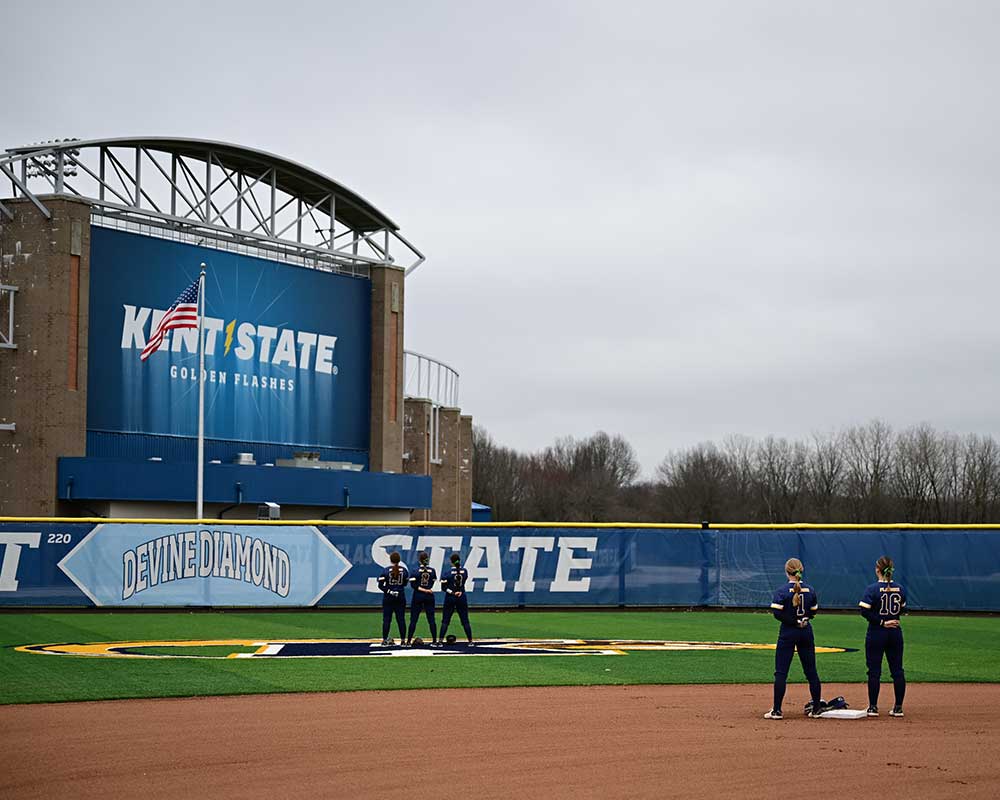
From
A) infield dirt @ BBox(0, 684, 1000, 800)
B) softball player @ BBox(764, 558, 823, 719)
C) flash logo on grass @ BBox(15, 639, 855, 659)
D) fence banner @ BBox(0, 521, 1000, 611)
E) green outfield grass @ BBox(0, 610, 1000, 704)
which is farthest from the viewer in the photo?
fence banner @ BBox(0, 521, 1000, 611)

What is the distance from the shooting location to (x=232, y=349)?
50344mm

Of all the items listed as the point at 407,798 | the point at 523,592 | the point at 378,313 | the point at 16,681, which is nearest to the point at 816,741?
the point at 407,798

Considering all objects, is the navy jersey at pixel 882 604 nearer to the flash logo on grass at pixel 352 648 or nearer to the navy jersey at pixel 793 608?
Answer: the navy jersey at pixel 793 608

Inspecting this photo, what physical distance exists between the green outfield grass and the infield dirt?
131 cm

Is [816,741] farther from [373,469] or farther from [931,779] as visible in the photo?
[373,469]

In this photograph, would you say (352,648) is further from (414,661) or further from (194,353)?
(194,353)

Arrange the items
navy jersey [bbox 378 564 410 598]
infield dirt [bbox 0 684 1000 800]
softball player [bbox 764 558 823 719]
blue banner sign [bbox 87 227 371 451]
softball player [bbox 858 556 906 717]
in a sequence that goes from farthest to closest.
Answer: blue banner sign [bbox 87 227 371 451] < navy jersey [bbox 378 564 410 598] < softball player [bbox 858 556 906 717] < softball player [bbox 764 558 823 719] < infield dirt [bbox 0 684 1000 800]

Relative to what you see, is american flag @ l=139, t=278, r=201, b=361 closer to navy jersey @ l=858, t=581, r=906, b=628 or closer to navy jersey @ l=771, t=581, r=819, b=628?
navy jersey @ l=771, t=581, r=819, b=628

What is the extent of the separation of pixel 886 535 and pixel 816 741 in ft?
77.3

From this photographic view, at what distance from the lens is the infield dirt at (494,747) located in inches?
427

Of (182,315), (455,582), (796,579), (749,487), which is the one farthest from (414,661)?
(749,487)

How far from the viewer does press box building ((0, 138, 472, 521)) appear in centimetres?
4316

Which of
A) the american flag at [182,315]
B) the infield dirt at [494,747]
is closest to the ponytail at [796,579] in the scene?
the infield dirt at [494,747]

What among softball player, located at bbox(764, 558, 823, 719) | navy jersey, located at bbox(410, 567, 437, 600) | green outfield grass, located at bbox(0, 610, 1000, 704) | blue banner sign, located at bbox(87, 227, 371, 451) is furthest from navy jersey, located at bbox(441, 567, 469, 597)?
blue banner sign, located at bbox(87, 227, 371, 451)
